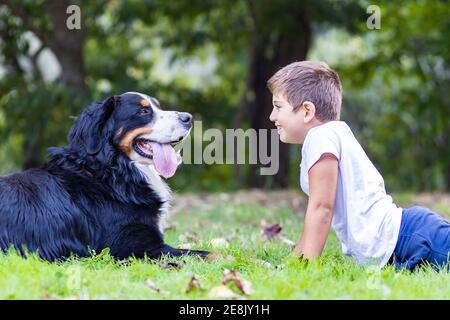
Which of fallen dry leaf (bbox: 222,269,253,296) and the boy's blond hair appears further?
the boy's blond hair

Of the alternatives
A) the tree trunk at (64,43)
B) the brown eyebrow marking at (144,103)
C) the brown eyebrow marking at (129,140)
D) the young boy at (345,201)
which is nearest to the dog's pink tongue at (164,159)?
the brown eyebrow marking at (129,140)

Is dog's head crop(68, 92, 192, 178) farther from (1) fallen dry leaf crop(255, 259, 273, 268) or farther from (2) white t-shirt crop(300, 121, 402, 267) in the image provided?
(2) white t-shirt crop(300, 121, 402, 267)

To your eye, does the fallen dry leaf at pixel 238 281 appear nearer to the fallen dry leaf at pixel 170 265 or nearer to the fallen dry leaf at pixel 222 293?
the fallen dry leaf at pixel 222 293

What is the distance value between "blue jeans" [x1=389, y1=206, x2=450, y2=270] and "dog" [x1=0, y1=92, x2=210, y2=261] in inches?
46.6

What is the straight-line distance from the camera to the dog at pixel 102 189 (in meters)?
4.25

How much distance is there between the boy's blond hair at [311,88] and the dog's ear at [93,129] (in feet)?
3.65

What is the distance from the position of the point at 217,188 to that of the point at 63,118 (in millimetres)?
3746

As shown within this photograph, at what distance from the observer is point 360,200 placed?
13.5 ft

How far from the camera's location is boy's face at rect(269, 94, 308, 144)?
4328 mm

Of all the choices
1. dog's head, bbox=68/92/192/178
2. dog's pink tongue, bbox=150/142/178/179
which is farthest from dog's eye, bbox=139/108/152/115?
dog's pink tongue, bbox=150/142/178/179

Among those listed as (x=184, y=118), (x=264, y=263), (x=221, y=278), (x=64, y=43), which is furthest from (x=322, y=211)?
(x=64, y=43)

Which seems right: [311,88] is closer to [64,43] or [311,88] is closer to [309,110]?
[309,110]
